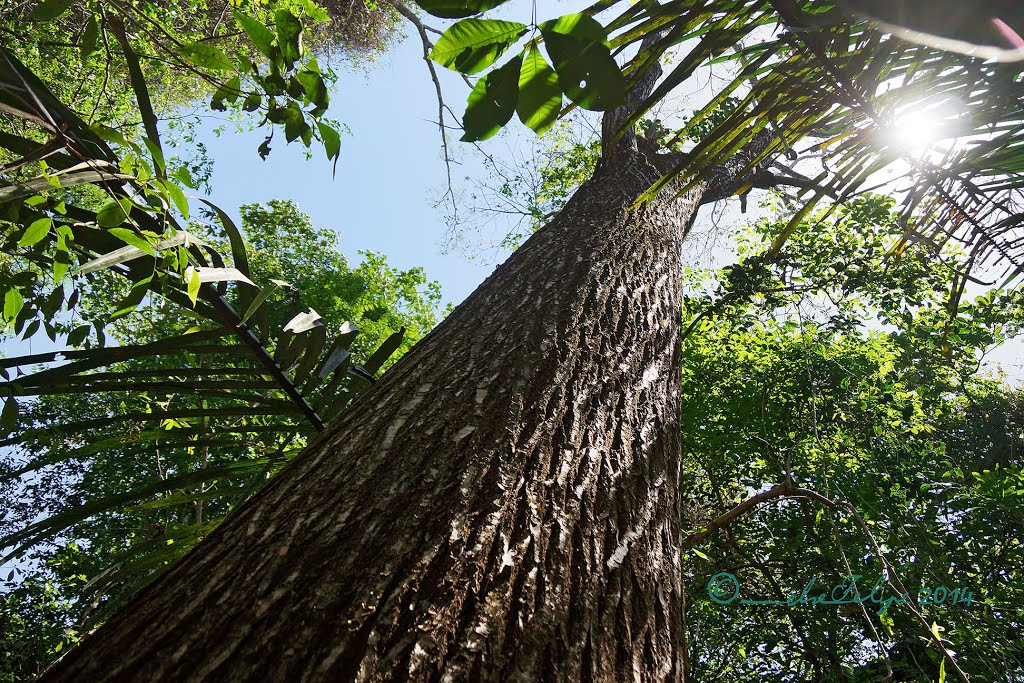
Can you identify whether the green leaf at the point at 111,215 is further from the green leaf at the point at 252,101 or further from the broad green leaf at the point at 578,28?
the broad green leaf at the point at 578,28

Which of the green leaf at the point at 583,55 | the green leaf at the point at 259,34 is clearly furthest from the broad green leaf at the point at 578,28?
the green leaf at the point at 259,34

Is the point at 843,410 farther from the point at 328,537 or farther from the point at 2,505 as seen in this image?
the point at 2,505

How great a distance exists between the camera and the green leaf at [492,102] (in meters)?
0.53

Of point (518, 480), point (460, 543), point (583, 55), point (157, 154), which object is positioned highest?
point (157, 154)

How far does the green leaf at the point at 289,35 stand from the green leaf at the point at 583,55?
0.46m

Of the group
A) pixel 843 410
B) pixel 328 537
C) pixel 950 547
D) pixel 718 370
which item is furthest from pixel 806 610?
pixel 328 537

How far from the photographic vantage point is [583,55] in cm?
47

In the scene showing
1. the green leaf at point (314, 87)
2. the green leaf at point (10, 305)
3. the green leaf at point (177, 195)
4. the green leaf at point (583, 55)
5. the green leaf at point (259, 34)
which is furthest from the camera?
the green leaf at point (10, 305)

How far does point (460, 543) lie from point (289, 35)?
0.71 m

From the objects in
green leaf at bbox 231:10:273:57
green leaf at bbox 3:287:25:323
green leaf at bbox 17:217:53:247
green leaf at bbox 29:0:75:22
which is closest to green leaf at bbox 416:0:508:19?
green leaf at bbox 231:10:273:57

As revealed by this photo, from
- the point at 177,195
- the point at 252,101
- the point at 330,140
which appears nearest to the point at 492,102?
the point at 330,140

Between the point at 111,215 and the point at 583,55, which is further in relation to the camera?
the point at 111,215

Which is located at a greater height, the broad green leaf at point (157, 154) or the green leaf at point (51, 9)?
the green leaf at point (51, 9)

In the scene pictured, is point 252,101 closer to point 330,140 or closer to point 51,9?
point 330,140
